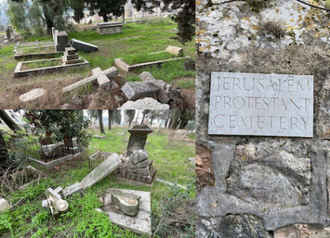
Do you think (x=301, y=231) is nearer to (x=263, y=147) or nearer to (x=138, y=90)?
(x=263, y=147)

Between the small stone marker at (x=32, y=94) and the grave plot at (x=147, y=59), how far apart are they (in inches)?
40.5

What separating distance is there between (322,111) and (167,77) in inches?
82.0

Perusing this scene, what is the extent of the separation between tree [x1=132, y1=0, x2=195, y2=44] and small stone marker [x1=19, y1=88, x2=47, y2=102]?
5.68 feet

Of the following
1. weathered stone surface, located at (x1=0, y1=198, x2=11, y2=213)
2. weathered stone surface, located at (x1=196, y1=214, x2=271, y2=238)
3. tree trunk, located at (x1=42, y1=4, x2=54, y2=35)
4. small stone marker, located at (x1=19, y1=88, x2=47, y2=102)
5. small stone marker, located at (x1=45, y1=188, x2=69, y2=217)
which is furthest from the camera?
weathered stone surface, located at (x1=0, y1=198, x2=11, y2=213)

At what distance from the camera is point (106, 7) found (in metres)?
3.42

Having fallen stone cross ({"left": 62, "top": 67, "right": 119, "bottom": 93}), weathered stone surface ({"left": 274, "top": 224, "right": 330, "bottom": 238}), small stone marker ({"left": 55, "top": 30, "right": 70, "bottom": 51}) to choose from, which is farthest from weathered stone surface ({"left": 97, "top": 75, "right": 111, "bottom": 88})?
weathered stone surface ({"left": 274, "top": 224, "right": 330, "bottom": 238})

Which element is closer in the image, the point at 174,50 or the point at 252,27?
the point at 252,27

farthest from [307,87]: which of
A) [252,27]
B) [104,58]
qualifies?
[104,58]

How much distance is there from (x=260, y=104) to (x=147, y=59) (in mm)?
2131

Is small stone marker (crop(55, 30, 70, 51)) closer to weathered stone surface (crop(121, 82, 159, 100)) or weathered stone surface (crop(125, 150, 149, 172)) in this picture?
weathered stone surface (crop(121, 82, 159, 100))

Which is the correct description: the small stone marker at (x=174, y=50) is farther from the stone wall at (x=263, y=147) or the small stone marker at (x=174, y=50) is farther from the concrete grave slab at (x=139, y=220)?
the concrete grave slab at (x=139, y=220)

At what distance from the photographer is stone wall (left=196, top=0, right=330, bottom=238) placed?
5.36 feet

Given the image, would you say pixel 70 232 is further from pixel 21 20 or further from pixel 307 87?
pixel 307 87

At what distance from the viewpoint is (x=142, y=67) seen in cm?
339
